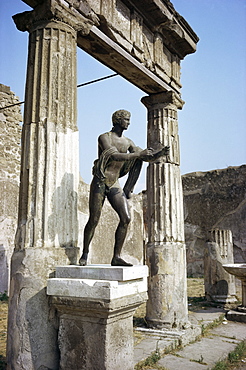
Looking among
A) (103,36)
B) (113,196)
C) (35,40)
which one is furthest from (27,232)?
(103,36)

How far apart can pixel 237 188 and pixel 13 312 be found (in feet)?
40.3

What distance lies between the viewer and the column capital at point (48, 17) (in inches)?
149

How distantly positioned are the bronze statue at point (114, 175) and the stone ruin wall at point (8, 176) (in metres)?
5.76

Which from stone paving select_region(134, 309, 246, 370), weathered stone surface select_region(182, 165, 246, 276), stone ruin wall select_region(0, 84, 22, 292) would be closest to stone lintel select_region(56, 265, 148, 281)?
stone paving select_region(134, 309, 246, 370)

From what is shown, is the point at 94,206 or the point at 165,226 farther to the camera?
the point at 165,226

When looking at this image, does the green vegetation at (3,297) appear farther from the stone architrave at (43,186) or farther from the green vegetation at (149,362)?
the stone architrave at (43,186)

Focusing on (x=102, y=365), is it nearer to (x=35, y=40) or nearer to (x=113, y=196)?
(x=113, y=196)

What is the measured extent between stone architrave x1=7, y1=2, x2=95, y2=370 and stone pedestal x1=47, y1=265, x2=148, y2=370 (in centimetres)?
16

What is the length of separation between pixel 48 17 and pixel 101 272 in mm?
2709

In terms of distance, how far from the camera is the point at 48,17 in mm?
3797

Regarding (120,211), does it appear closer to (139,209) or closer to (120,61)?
(120,61)

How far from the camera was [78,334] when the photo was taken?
10.3ft

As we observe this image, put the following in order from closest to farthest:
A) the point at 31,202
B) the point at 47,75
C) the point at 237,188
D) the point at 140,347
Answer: the point at 31,202 < the point at 47,75 < the point at 140,347 < the point at 237,188

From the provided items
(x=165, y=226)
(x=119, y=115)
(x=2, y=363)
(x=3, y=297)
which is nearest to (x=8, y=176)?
(x=3, y=297)
